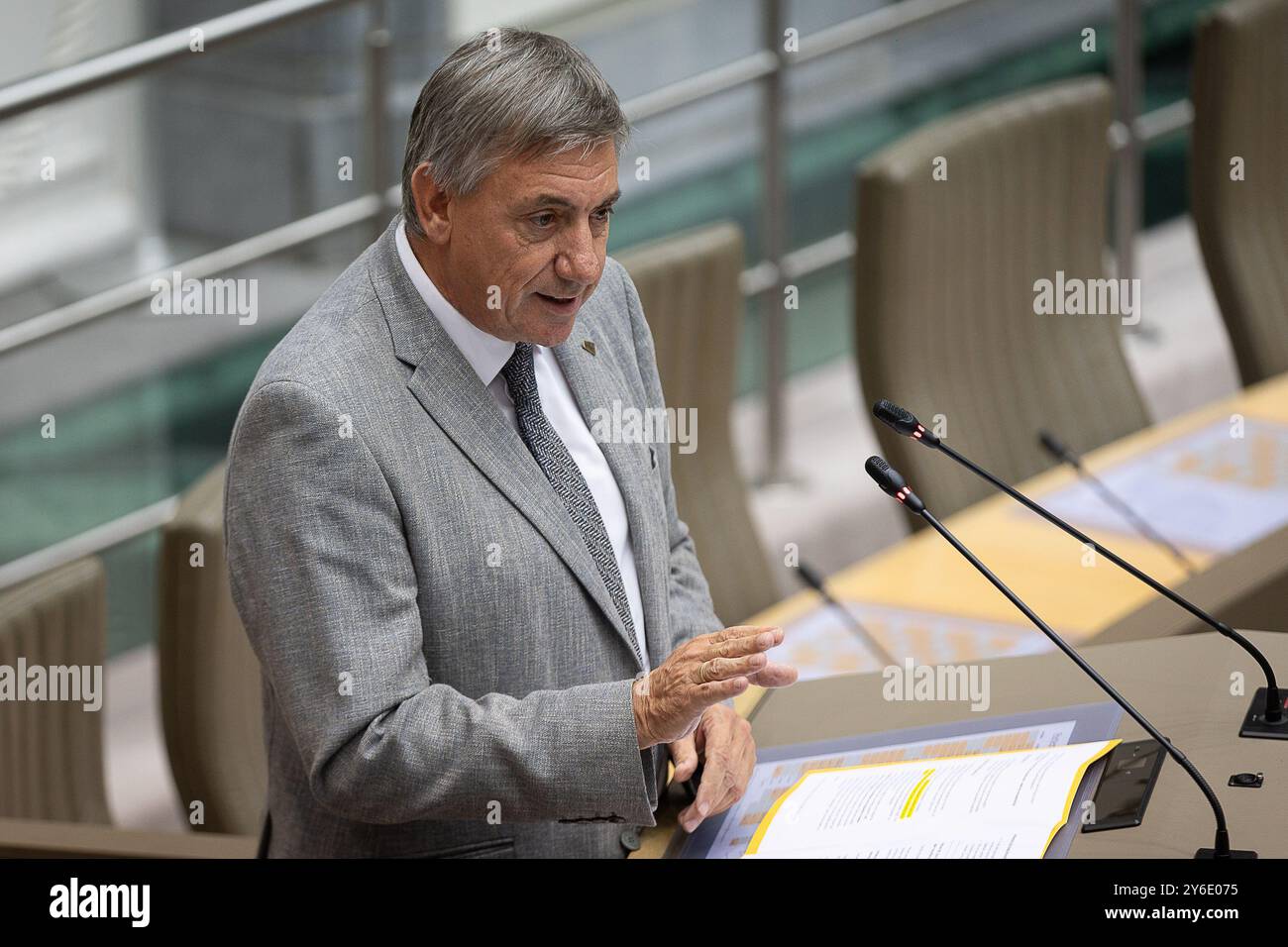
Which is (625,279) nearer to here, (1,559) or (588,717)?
(588,717)

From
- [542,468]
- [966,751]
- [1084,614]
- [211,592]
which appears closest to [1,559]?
[211,592]

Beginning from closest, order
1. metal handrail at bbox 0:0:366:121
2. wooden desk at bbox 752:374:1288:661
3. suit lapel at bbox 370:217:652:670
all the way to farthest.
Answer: suit lapel at bbox 370:217:652:670, wooden desk at bbox 752:374:1288:661, metal handrail at bbox 0:0:366:121

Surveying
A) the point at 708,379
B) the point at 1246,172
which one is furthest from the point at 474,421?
the point at 1246,172

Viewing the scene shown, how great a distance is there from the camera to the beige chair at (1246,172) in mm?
3715

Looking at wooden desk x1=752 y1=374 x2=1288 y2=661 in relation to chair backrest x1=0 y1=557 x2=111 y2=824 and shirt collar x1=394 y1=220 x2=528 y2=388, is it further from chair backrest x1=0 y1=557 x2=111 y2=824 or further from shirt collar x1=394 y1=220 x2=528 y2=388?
shirt collar x1=394 y1=220 x2=528 y2=388

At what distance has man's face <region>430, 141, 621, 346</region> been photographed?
1510 millimetres

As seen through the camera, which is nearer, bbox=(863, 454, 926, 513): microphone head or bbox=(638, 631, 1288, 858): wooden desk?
bbox=(638, 631, 1288, 858): wooden desk

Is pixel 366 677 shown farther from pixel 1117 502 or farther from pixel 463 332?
pixel 1117 502

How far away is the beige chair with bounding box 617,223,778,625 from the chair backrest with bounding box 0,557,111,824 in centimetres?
88

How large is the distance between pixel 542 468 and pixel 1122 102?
11.4ft

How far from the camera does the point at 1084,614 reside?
256cm

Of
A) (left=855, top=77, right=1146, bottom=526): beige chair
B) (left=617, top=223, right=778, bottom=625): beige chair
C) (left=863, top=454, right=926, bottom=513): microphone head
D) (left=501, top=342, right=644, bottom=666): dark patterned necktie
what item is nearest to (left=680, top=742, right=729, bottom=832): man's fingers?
(left=501, top=342, right=644, bottom=666): dark patterned necktie

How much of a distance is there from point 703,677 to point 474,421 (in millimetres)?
328

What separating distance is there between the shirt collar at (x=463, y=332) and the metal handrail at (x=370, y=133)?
32.5 inches
